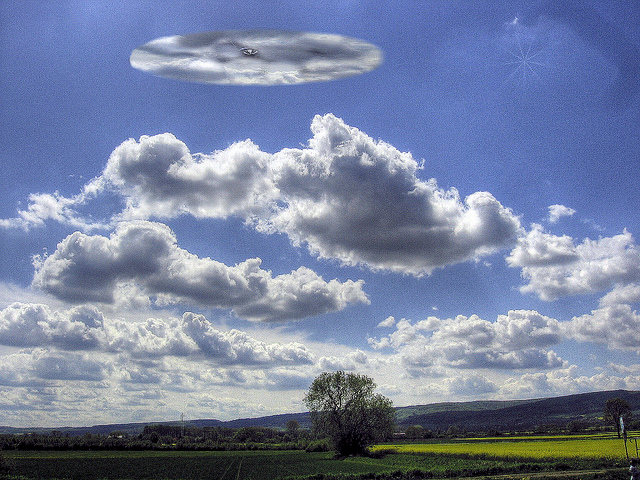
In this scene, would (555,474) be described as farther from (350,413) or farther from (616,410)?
(616,410)

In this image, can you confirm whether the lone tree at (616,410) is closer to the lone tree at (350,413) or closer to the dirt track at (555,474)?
the lone tree at (350,413)

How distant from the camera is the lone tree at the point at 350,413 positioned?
219 feet

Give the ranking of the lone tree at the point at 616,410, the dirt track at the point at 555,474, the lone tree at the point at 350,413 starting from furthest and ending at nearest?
the lone tree at the point at 616,410, the lone tree at the point at 350,413, the dirt track at the point at 555,474

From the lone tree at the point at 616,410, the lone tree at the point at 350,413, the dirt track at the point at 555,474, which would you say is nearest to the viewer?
the dirt track at the point at 555,474

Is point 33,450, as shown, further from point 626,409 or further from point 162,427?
point 626,409

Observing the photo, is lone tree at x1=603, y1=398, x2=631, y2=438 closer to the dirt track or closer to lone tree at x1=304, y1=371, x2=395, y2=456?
lone tree at x1=304, y1=371, x2=395, y2=456

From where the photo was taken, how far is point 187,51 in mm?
13875

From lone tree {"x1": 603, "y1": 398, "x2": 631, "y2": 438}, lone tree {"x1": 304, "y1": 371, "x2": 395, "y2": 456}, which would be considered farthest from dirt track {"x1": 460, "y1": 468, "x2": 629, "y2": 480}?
lone tree {"x1": 603, "y1": 398, "x2": 631, "y2": 438}

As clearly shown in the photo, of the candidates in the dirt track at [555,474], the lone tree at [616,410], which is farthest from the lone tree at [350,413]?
the lone tree at [616,410]

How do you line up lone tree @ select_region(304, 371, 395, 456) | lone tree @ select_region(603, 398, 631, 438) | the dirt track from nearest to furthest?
1. the dirt track
2. lone tree @ select_region(304, 371, 395, 456)
3. lone tree @ select_region(603, 398, 631, 438)

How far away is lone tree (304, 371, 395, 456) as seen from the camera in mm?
66875

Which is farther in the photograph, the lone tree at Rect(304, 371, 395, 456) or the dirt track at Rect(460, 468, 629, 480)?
the lone tree at Rect(304, 371, 395, 456)

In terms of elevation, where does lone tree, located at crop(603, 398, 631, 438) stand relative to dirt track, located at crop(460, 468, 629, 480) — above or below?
below

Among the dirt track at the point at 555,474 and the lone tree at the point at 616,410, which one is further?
the lone tree at the point at 616,410
